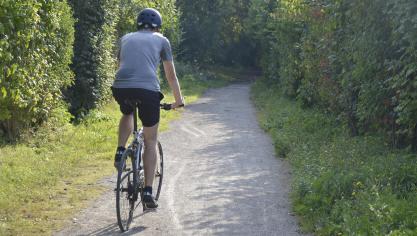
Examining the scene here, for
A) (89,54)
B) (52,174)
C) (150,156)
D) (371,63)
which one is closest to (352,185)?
(371,63)

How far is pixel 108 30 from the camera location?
14094mm

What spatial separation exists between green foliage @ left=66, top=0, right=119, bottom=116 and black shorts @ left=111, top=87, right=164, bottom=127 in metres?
7.20

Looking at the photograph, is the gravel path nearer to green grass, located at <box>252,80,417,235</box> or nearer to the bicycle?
the bicycle

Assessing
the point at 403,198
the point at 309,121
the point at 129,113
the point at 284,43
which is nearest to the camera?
the point at 403,198

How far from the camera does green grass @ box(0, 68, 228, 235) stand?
258 inches

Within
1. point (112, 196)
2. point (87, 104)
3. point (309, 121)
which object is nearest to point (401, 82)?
point (112, 196)

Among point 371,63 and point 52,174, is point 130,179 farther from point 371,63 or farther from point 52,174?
point 371,63

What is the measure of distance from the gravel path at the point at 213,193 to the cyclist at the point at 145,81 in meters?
0.55

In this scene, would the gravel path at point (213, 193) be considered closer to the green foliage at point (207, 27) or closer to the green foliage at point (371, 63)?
the green foliage at point (371, 63)

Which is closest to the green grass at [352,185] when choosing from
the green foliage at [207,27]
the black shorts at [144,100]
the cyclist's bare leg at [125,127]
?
the black shorts at [144,100]

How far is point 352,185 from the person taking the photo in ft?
22.1

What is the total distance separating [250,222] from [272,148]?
546cm

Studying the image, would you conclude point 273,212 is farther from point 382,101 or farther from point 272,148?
point 272,148

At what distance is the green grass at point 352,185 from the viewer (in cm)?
546
